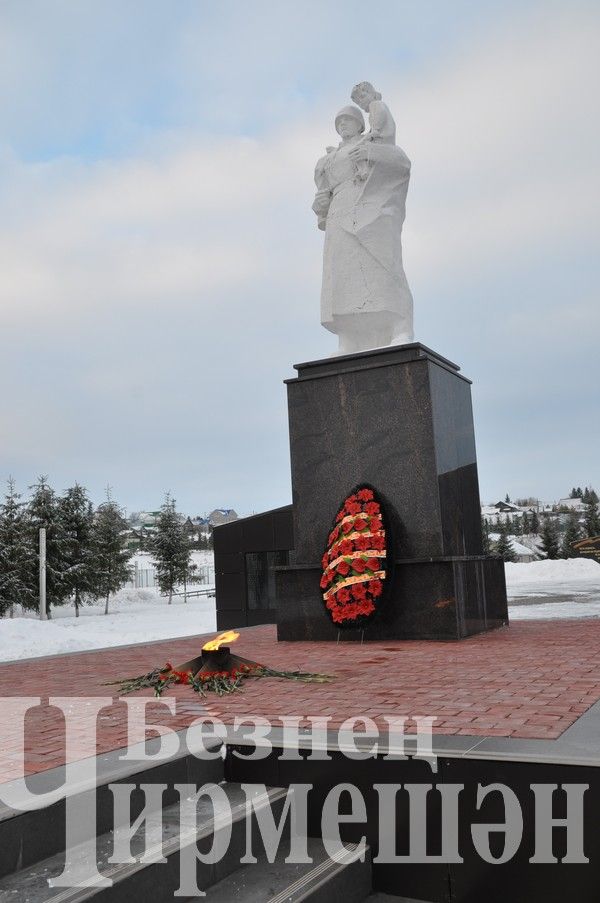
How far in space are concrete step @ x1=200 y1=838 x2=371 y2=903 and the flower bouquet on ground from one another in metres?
2.16

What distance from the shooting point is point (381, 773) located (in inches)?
126

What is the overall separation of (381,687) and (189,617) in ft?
67.5

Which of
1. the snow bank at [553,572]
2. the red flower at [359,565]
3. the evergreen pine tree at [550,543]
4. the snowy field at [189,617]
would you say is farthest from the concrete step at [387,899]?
the evergreen pine tree at [550,543]

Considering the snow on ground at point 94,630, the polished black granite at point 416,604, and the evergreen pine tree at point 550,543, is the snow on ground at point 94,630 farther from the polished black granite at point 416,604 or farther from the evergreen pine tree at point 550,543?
the evergreen pine tree at point 550,543

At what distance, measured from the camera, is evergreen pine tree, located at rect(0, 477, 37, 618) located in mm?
26406

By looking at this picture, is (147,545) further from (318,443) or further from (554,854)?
(554,854)

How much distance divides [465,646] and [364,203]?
5.11 metres

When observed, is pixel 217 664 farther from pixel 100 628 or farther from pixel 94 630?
pixel 100 628

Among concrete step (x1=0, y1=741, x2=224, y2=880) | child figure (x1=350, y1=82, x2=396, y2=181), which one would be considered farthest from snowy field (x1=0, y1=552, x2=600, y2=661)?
concrete step (x1=0, y1=741, x2=224, y2=880)

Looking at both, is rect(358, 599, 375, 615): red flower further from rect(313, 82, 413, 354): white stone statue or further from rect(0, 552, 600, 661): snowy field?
rect(0, 552, 600, 661): snowy field

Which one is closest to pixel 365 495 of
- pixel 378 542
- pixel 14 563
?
pixel 378 542

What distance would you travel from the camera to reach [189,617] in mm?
24750

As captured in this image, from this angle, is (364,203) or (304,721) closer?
(304,721)

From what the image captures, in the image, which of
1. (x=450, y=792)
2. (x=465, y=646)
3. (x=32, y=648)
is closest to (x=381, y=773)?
(x=450, y=792)
